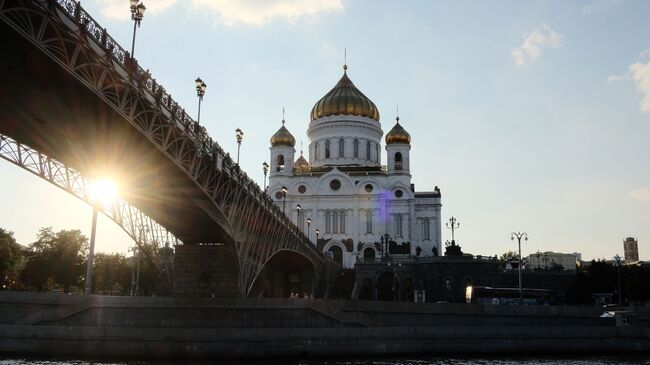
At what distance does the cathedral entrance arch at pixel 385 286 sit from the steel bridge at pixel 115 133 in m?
31.7

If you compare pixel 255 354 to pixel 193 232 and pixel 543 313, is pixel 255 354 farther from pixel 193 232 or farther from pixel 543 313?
pixel 543 313

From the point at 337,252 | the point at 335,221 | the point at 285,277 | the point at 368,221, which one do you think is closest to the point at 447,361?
the point at 285,277

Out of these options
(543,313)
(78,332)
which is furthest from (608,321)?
(78,332)

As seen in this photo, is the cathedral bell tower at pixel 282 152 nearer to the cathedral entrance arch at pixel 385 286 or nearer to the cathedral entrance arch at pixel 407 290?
the cathedral entrance arch at pixel 385 286

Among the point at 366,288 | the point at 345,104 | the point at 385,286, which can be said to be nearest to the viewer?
the point at 366,288

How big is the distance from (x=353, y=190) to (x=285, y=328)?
5547 cm

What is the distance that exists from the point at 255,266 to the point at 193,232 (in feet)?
16.2

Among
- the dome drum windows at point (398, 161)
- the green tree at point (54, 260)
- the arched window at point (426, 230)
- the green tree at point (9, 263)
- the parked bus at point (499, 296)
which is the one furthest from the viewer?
the dome drum windows at point (398, 161)

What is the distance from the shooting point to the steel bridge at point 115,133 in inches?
775

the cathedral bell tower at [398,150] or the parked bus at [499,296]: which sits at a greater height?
the cathedral bell tower at [398,150]

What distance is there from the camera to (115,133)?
26.5 meters

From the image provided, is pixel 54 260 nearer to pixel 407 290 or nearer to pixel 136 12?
pixel 407 290

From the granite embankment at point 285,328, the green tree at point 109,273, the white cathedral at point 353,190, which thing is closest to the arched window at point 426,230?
the white cathedral at point 353,190

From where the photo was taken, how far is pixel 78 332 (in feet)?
97.1
